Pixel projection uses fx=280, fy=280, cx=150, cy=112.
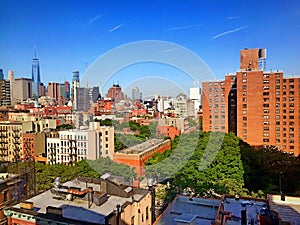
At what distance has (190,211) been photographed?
268 centimetres

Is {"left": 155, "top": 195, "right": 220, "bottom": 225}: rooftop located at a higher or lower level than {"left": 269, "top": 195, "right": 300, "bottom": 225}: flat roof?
lower

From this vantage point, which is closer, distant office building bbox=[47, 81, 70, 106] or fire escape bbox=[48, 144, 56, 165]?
fire escape bbox=[48, 144, 56, 165]

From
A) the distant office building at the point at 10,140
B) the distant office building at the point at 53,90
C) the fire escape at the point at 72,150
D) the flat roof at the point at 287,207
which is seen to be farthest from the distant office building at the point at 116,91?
the distant office building at the point at 53,90

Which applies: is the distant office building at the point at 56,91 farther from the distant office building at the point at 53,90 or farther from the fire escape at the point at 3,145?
the fire escape at the point at 3,145

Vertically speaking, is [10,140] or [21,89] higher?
[21,89]

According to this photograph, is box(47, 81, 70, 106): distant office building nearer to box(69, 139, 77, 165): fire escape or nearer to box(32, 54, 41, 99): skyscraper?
box(32, 54, 41, 99): skyscraper

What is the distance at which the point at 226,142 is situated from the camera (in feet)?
19.2

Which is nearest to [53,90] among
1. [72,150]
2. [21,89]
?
[21,89]

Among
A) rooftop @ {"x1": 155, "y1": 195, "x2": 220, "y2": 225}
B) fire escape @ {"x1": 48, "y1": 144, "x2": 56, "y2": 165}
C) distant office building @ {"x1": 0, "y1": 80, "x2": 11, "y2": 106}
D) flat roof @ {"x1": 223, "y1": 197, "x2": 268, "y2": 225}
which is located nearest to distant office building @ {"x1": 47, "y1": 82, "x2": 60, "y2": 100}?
distant office building @ {"x1": 0, "y1": 80, "x2": 11, "y2": 106}

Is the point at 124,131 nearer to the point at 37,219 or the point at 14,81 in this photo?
the point at 37,219

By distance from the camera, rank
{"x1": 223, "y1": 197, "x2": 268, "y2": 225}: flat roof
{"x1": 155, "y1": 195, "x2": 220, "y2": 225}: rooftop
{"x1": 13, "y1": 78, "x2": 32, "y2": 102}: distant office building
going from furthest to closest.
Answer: {"x1": 13, "y1": 78, "x2": 32, "y2": 102}: distant office building → {"x1": 155, "y1": 195, "x2": 220, "y2": 225}: rooftop → {"x1": 223, "y1": 197, "x2": 268, "y2": 225}: flat roof

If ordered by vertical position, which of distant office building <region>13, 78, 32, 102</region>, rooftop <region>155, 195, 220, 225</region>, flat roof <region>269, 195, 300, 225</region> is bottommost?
rooftop <region>155, 195, 220, 225</region>

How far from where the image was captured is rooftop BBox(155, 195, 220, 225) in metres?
2.35

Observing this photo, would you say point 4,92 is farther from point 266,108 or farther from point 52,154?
point 266,108
